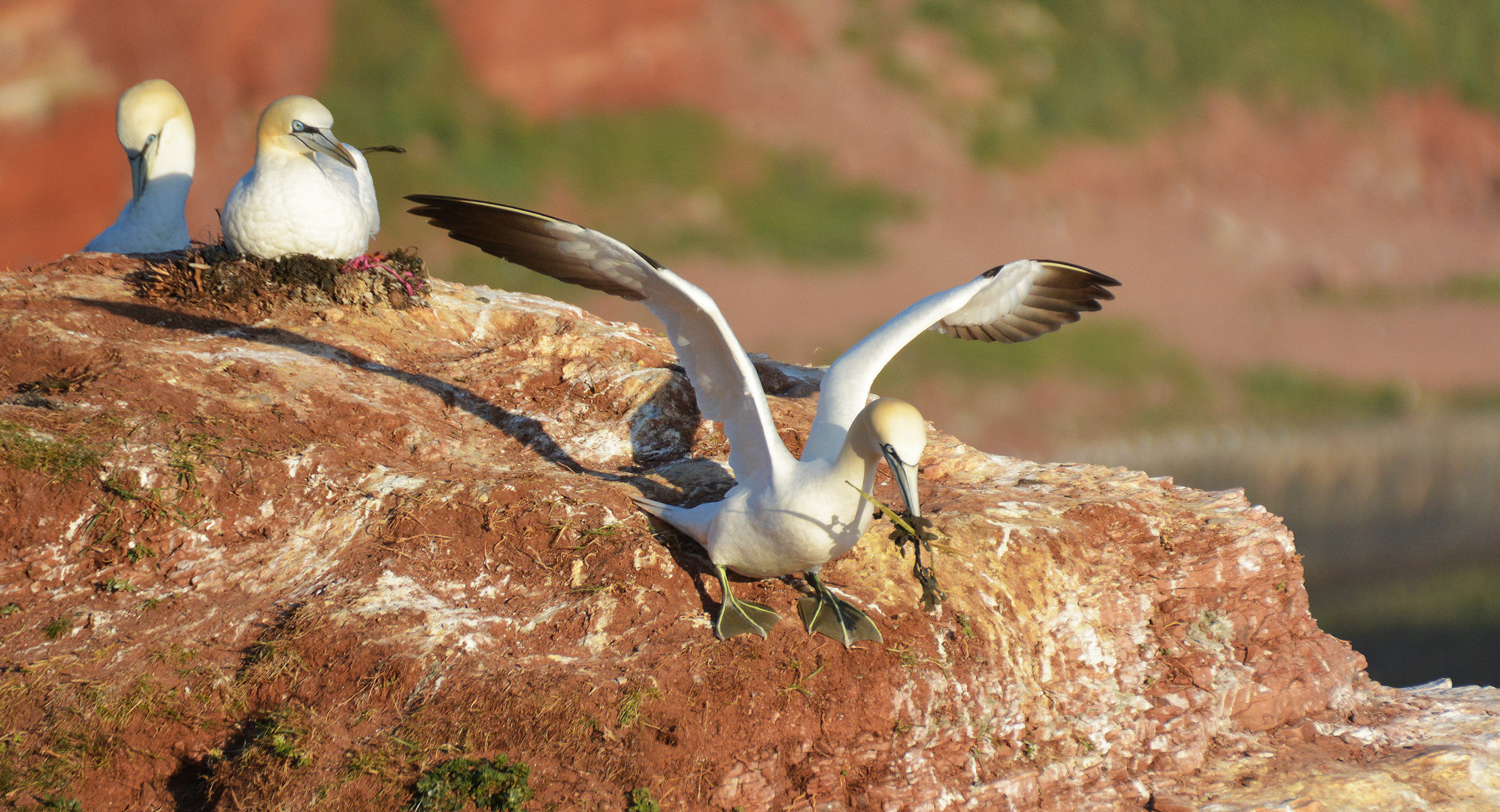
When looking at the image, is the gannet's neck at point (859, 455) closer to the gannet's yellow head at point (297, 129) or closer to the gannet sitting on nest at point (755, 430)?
the gannet sitting on nest at point (755, 430)

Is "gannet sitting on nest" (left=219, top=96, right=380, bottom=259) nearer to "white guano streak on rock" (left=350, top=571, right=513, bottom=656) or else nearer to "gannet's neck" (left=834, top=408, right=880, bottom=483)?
"white guano streak on rock" (left=350, top=571, right=513, bottom=656)

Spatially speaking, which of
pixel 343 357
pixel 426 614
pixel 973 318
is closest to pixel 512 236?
pixel 426 614

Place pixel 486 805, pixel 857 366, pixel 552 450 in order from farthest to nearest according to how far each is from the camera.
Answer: pixel 552 450 → pixel 857 366 → pixel 486 805

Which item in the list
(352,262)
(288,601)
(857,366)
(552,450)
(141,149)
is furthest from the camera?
(141,149)

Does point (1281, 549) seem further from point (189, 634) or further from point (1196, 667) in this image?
point (189, 634)

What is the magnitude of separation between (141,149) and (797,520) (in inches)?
316

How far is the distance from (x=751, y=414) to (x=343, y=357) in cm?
364

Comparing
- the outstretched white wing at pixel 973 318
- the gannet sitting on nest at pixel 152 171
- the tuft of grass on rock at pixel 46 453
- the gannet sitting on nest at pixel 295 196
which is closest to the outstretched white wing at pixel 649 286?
A: the outstretched white wing at pixel 973 318

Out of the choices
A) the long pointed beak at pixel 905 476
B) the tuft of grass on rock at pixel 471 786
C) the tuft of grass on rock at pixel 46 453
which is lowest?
the tuft of grass on rock at pixel 471 786

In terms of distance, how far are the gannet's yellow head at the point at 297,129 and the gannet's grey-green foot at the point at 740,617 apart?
501cm

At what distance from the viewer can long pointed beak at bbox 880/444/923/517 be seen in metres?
4.36

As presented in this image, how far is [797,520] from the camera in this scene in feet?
15.8

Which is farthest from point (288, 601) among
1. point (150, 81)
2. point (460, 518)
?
point (150, 81)

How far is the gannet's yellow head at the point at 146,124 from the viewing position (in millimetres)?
9422
